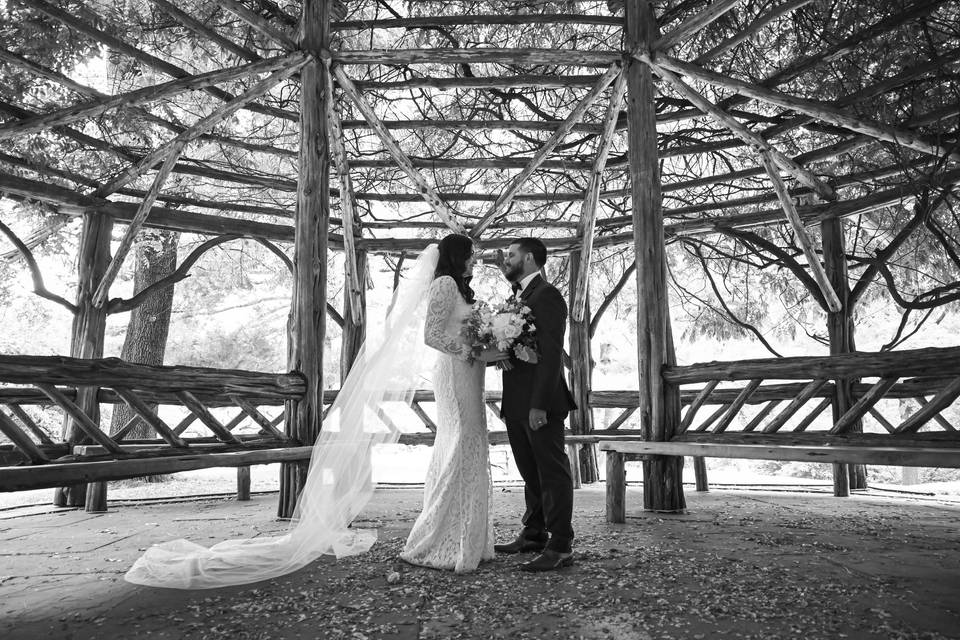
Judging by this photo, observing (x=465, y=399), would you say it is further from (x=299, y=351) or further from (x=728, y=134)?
(x=728, y=134)

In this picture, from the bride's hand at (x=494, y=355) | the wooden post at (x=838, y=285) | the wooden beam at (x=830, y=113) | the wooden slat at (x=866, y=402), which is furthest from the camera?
the wooden post at (x=838, y=285)

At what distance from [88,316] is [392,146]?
3.92 metres

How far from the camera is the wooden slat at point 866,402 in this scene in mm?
5035

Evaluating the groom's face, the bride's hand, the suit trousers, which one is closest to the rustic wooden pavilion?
the suit trousers

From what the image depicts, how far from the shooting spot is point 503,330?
14.3 feet

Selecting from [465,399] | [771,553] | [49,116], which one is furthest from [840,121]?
[49,116]

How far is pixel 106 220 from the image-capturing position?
27.1ft

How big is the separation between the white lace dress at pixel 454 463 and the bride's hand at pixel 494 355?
125mm

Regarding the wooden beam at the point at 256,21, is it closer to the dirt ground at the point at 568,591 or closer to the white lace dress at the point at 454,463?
the white lace dress at the point at 454,463

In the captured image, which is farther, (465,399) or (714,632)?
(465,399)

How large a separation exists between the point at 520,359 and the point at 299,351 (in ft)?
9.19

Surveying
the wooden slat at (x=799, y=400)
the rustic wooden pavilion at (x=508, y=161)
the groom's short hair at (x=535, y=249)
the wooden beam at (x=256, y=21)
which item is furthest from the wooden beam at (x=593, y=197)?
the wooden slat at (x=799, y=400)

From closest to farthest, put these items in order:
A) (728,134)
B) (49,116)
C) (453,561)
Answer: (453,561) → (49,116) → (728,134)

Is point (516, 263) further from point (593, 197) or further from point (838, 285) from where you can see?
point (838, 285)
